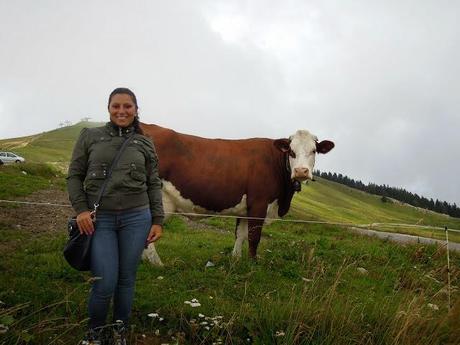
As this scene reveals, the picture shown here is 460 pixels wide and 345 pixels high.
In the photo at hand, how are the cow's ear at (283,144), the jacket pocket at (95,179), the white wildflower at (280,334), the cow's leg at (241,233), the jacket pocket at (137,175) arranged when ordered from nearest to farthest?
the jacket pocket at (95,179), the jacket pocket at (137,175), the white wildflower at (280,334), the cow's ear at (283,144), the cow's leg at (241,233)

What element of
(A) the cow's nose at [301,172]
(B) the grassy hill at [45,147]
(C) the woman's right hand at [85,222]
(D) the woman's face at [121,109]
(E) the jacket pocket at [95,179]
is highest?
(D) the woman's face at [121,109]

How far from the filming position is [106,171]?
4363 mm

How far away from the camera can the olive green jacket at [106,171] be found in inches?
171

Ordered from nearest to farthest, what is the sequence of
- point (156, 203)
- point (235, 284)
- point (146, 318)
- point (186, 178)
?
point (156, 203), point (146, 318), point (235, 284), point (186, 178)

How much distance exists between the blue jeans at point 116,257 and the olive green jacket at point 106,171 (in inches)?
5.3

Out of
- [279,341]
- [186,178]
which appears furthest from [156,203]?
[186,178]

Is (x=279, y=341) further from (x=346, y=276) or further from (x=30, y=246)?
(x=30, y=246)

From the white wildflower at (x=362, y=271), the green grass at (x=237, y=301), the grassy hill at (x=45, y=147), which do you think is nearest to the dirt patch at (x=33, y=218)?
the green grass at (x=237, y=301)

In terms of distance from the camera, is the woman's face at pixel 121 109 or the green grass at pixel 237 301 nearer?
the woman's face at pixel 121 109

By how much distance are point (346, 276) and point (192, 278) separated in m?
3.34

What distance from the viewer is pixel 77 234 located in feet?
14.2

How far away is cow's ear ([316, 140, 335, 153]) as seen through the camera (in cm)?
942

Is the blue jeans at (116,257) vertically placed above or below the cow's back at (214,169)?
below

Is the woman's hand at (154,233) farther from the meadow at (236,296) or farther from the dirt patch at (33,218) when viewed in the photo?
the dirt patch at (33,218)
